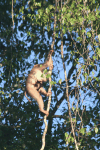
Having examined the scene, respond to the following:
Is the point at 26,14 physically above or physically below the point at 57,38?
above

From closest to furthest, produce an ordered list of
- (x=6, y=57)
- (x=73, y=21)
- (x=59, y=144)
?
1. (x=73, y=21)
2. (x=59, y=144)
3. (x=6, y=57)

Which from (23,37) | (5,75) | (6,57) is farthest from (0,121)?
(23,37)

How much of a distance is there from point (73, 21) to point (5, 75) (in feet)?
8.88

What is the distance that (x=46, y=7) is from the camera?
7.44 m

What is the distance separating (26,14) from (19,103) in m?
2.52

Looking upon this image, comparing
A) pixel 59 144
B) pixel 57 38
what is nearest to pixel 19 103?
pixel 59 144

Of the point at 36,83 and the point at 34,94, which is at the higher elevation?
the point at 36,83

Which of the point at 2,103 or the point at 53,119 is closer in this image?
the point at 53,119

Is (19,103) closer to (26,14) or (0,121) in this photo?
(0,121)

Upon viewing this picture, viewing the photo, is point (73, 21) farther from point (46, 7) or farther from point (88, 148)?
point (88, 148)

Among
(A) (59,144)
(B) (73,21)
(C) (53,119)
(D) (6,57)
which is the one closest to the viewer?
(B) (73,21)

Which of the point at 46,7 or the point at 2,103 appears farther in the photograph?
the point at 2,103

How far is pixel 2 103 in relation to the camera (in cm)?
792

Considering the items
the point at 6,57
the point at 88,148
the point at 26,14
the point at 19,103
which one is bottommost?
the point at 88,148
